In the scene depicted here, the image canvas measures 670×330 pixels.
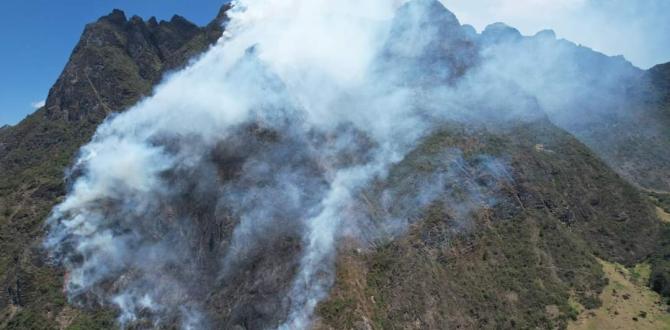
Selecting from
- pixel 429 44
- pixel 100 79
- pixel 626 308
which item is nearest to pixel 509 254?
pixel 626 308

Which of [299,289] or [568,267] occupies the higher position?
[299,289]

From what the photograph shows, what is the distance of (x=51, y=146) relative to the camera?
15838 centimetres

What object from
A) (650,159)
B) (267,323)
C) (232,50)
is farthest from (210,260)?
(650,159)

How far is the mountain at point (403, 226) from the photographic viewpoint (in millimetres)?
86938

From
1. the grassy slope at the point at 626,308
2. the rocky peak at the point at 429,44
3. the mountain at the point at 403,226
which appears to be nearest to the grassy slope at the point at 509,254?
the mountain at the point at 403,226

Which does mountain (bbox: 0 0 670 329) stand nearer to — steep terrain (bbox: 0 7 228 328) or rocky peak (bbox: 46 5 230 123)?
steep terrain (bbox: 0 7 228 328)

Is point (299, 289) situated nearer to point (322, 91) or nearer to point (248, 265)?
point (248, 265)

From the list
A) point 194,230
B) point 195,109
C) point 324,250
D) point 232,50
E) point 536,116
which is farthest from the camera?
point 232,50

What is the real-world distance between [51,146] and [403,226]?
114769 mm

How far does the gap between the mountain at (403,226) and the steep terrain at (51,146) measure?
494 mm

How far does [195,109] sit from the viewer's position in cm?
11869

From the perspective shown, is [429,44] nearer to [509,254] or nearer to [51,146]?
[509,254]

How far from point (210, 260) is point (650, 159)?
151 meters

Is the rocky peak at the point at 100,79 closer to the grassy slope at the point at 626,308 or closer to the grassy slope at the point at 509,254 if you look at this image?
the grassy slope at the point at 509,254
